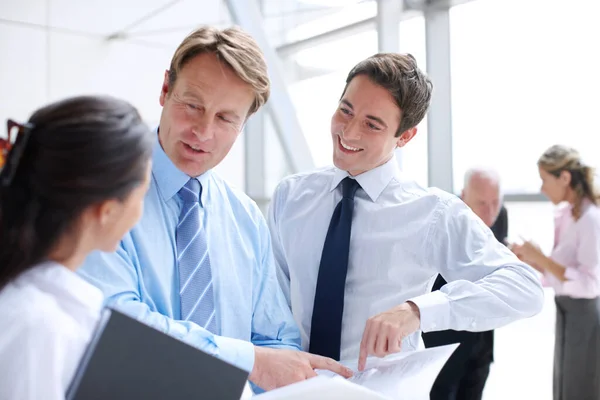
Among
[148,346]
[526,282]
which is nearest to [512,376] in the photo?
[526,282]

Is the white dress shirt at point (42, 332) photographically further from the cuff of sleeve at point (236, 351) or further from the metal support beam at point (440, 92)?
the metal support beam at point (440, 92)

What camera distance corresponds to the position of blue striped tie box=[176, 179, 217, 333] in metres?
1.21

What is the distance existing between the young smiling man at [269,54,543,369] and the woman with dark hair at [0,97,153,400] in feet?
2.81

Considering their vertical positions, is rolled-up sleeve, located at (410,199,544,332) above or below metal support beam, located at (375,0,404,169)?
below

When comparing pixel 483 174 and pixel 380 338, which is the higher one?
pixel 483 174

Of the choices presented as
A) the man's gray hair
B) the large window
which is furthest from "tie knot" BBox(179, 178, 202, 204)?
the large window

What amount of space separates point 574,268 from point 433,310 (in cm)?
215

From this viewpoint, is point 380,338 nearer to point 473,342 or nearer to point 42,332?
point 42,332

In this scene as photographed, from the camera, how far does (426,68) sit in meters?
3.86

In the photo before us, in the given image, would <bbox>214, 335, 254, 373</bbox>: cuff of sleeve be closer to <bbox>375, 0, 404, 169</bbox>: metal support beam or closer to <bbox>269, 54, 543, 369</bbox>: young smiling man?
<bbox>269, 54, 543, 369</bbox>: young smiling man

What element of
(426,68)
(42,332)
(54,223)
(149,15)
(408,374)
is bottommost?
(408,374)

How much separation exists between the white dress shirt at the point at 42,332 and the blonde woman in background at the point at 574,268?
2921 mm

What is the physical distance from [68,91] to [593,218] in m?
3.46

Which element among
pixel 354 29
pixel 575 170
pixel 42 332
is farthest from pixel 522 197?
pixel 42 332
